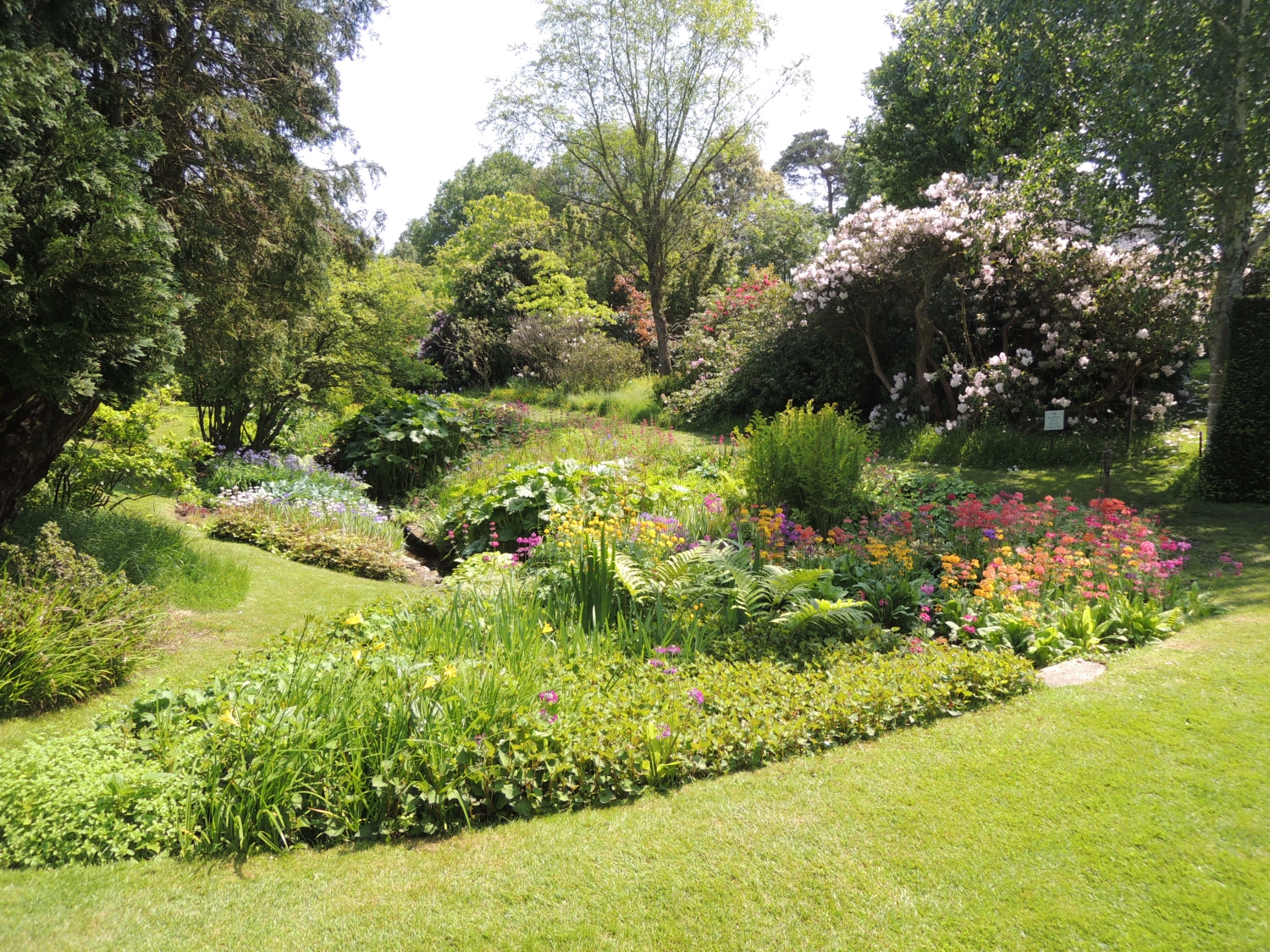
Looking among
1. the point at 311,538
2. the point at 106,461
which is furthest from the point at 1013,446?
the point at 106,461

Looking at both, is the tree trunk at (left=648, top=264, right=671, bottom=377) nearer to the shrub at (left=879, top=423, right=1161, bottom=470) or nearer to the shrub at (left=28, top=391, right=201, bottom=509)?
the shrub at (left=879, top=423, right=1161, bottom=470)

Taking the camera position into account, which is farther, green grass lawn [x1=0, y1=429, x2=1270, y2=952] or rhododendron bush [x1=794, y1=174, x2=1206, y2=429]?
rhododendron bush [x1=794, y1=174, x2=1206, y2=429]

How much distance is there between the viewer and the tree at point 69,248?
3943mm

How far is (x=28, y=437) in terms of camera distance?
4.92 metres

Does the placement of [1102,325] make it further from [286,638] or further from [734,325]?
[286,638]

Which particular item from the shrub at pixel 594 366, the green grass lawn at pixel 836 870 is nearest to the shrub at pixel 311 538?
the green grass lawn at pixel 836 870

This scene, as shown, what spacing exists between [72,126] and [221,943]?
4482 mm

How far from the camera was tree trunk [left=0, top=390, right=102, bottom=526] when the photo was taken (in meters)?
4.80

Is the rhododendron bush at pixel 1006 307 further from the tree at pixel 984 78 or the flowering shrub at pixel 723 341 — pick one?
the flowering shrub at pixel 723 341

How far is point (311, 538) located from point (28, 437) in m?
2.51

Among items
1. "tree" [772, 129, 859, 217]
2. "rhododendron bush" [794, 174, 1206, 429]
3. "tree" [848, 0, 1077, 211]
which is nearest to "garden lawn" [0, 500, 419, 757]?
"rhododendron bush" [794, 174, 1206, 429]

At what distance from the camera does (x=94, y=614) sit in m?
3.92

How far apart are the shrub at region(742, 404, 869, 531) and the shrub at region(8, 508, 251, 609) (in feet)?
15.8

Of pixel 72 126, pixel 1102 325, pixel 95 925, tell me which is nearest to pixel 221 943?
pixel 95 925
